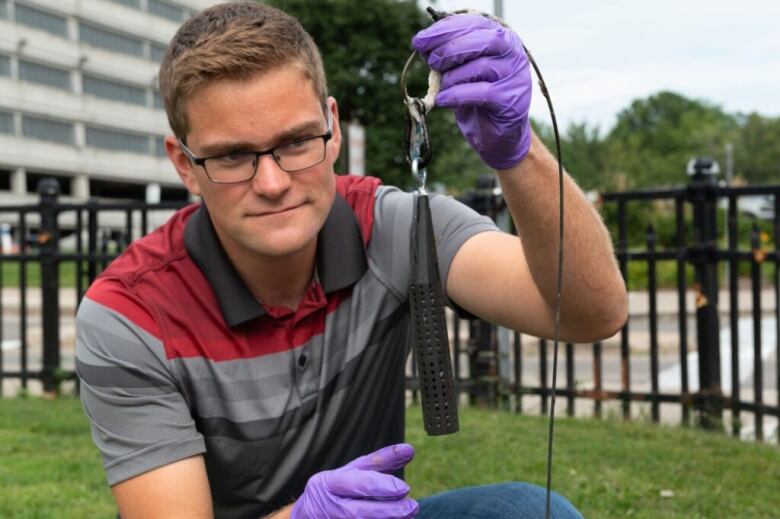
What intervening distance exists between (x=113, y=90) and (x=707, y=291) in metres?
58.2

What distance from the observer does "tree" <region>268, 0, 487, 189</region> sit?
29594 mm

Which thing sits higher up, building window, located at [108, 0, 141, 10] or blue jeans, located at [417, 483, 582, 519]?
building window, located at [108, 0, 141, 10]

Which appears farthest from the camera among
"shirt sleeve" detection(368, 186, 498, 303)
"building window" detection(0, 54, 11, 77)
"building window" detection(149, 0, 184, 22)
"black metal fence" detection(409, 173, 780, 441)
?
"building window" detection(149, 0, 184, 22)

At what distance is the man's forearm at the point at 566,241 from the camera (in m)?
1.84

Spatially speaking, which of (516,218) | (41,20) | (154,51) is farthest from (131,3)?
(516,218)

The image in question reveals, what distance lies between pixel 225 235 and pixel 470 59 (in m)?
0.86

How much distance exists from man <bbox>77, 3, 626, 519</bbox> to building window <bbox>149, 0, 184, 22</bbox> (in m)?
62.4

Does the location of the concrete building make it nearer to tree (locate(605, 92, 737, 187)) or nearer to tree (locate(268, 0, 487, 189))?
tree (locate(268, 0, 487, 189))

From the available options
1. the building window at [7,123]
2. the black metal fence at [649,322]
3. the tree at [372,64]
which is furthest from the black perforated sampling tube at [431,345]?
the building window at [7,123]

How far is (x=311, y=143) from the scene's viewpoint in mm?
2023

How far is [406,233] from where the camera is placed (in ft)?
7.58

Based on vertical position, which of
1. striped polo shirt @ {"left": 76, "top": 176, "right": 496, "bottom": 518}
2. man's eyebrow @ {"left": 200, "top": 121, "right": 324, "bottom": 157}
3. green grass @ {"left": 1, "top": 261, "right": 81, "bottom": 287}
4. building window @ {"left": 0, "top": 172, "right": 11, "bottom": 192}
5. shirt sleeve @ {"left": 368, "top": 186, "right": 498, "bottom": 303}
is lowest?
green grass @ {"left": 1, "top": 261, "right": 81, "bottom": 287}

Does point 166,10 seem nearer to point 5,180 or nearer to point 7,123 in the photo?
point 7,123

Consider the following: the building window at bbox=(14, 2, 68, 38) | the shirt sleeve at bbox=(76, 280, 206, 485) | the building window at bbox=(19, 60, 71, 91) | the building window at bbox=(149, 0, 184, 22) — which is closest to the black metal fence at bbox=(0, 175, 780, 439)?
the shirt sleeve at bbox=(76, 280, 206, 485)
